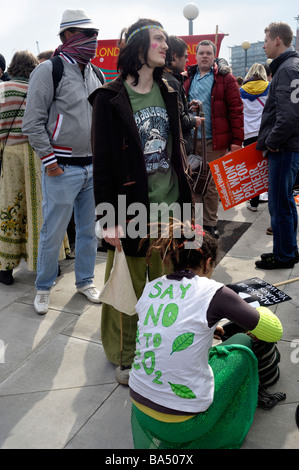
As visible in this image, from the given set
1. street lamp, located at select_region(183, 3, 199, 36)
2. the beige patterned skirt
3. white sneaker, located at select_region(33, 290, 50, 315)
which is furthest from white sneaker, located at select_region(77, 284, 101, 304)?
street lamp, located at select_region(183, 3, 199, 36)

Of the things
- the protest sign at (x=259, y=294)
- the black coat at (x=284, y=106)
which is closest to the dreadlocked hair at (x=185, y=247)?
the protest sign at (x=259, y=294)

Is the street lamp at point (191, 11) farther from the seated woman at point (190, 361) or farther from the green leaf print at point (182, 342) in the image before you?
the green leaf print at point (182, 342)

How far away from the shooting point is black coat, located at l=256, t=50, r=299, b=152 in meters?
3.60

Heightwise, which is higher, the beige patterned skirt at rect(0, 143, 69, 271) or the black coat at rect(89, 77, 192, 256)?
the black coat at rect(89, 77, 192, 256)

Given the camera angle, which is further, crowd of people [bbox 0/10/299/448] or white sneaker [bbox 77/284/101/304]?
white sneaker [bbox 77/284/101/304]

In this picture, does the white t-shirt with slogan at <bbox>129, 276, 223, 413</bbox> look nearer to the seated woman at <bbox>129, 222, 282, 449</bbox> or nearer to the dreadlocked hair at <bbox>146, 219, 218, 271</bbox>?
the seated woman at <bbox>129, 222, 282, 449</bbox>

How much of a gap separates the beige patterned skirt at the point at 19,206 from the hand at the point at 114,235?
1.55 metres

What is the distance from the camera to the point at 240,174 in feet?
14.4

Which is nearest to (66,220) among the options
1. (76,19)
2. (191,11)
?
(76,19)

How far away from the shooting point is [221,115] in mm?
4793

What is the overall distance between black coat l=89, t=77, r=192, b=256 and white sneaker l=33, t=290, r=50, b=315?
4.13 feet

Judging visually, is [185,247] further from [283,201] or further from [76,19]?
[283,201]
